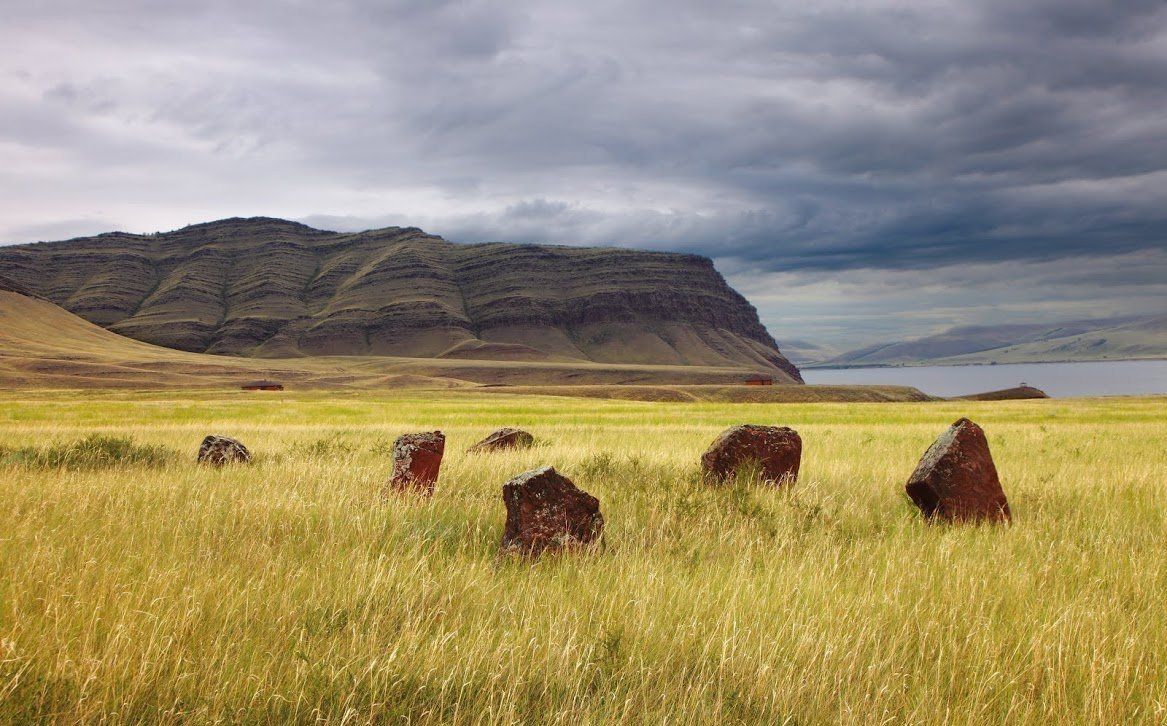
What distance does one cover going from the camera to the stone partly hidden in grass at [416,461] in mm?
9516

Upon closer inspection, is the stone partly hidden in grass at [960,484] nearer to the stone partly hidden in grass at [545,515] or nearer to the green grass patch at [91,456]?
the stone partly hidden in grass at [545,515]

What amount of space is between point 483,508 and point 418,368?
517 ft

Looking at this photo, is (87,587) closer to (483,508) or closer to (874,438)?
(483,508)

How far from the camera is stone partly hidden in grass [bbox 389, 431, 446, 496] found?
9516 millimetres

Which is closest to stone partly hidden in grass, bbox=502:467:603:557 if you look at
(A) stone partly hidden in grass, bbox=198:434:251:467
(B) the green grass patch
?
(A) stone partly hidden in grass, bbox=198:434:251:467

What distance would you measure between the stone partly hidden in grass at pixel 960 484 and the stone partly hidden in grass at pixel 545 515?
4.40 m

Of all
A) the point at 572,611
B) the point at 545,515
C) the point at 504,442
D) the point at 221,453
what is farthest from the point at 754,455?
the point at 221,453

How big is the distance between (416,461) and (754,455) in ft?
16.9

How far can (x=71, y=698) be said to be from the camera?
3.40 meters

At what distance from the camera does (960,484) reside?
8438 mm

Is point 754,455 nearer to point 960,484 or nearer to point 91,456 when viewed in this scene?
point 960,484

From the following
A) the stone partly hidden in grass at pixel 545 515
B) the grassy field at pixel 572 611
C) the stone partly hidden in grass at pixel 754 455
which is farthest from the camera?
the stone partly hidden in grass at pixel 754 455

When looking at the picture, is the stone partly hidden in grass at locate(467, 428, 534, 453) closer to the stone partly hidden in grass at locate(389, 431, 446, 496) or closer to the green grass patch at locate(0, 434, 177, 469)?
the stone partly hidden in grass at locate(389, 431, 446, 496)

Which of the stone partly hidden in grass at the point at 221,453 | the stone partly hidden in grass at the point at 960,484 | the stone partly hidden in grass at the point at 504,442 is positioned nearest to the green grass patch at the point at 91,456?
the stone partly hidden in grass at the point at 221,453
